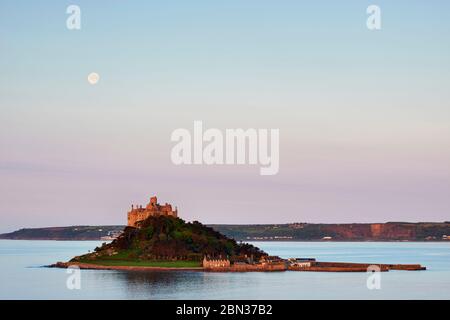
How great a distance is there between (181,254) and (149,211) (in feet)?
87.8

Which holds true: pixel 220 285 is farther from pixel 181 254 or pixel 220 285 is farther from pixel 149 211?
pixel 149 211

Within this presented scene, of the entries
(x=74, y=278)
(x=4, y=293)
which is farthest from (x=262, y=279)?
(x=4, y=293)

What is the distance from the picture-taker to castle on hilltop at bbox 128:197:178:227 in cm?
17825

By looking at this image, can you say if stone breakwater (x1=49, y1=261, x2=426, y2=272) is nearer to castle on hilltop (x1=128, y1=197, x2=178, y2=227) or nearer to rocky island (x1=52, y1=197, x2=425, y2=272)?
rocky island (x1=52, y1=197, x2=425, y2=272)

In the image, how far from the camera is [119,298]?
98.2m

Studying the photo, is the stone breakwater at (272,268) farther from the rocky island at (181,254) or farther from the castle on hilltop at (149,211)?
the castle on hilltop at (149,211)

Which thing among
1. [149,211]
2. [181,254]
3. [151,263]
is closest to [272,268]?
[181,254]

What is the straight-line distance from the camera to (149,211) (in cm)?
17988

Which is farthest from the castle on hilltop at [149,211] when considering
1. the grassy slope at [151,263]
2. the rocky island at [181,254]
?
the grassy slope at [151,263]

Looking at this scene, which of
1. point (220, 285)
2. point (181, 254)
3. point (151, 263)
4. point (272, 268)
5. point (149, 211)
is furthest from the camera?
point (149, 211)

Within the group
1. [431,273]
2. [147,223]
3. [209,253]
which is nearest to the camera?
[431,273]

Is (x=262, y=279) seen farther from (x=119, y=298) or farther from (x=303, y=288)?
(x=119, y=298)
